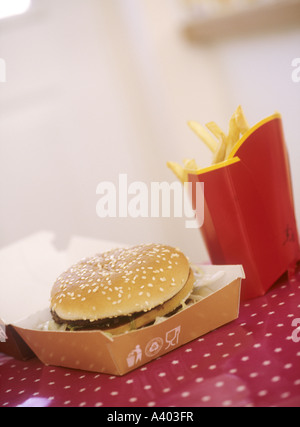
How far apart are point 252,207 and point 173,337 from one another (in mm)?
503

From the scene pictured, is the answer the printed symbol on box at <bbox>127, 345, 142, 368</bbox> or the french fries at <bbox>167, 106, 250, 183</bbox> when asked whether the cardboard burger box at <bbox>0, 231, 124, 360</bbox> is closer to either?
the printed symbol on box at <bbox>127, 345, 142, 368</bbox>

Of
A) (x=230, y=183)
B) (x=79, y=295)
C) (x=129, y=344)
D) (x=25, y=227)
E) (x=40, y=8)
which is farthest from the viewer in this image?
(x=40, y=8)

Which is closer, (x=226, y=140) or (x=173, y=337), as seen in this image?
(x=173, y=337)

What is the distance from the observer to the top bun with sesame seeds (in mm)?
1189

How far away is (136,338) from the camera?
3.59 ft

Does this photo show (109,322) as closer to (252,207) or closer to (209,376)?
(209,376)

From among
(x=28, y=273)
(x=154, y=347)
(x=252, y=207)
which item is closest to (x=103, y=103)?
(x=28, y=273)

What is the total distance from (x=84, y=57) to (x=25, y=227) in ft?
4.04

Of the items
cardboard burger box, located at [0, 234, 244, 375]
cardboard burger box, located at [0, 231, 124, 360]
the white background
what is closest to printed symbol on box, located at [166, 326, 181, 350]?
cardboard burger box, located at [0, 234, 244, 375]

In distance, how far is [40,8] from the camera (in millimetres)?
2959

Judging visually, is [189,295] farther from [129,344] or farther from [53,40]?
[53,40]

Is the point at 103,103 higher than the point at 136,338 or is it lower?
higher

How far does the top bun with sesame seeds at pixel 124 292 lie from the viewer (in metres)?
1.19

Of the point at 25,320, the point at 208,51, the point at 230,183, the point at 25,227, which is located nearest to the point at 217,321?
the point at 230,183
